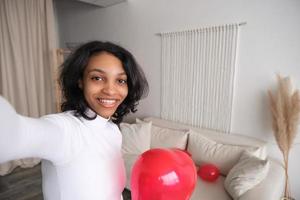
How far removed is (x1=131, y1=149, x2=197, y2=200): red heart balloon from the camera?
48cm

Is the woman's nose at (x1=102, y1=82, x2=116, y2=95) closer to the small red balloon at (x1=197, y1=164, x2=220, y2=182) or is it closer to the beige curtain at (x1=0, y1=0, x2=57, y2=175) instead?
the small red balloon at (x1=197, y1=164, x2=220, y2=182)

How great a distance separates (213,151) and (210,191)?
41 cm

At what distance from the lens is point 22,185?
238 centimetres

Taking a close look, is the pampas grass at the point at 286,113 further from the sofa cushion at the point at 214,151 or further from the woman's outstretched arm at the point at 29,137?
the woman's outstretched arm at the point at 29,137

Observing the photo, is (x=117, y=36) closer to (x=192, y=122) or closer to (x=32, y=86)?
(x=32, y=86)

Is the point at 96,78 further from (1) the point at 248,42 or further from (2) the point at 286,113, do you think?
(1) the point at 248,42

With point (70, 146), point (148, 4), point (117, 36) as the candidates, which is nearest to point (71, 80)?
point (70, 146)

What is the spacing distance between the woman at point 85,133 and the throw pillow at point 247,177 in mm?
1109

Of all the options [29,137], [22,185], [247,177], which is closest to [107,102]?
[29,137]

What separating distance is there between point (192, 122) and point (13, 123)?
2194mm

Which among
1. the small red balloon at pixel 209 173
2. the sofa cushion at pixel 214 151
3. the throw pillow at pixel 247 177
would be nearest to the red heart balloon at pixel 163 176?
the throw pillow at pixel 247 177

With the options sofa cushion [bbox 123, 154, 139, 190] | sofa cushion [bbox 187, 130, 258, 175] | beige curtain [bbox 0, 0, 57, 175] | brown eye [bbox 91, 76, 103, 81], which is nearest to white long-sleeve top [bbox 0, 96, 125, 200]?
brown eye [bbox 91, 76, 103, 81]

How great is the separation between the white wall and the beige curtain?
138 cm

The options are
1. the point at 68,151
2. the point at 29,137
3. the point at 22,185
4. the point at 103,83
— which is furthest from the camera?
the point at 22,185
